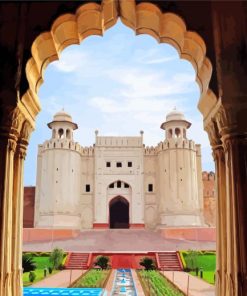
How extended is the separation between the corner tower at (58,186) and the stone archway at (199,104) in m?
25.8

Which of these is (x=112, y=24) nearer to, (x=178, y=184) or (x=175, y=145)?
(x=178, y=184)

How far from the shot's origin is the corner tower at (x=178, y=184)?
97.4 feet

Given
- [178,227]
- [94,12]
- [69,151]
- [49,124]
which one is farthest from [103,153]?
[94,12]

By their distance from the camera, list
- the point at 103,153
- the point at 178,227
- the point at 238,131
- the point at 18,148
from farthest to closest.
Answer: the point at 103,153 < the point at 178,227 < the point at 18,148 < the point at 238,131

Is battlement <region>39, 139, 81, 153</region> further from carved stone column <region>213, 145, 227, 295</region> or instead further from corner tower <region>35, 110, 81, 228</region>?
carved stone column <region>213, 145, 227, 295</region>

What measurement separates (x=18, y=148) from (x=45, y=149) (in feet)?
88.5

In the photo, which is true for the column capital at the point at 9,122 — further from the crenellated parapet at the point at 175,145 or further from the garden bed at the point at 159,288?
the crenellated parapet at the point at 175,145

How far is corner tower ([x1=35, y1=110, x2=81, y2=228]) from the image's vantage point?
29.4 m

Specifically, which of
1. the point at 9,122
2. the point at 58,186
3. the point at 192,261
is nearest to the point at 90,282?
the point at 192,261

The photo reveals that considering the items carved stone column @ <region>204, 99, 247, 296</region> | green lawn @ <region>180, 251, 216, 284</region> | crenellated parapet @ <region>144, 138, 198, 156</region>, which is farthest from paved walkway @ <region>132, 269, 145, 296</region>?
crenellated parapet @ <region>144, 138, 198, 156</region>

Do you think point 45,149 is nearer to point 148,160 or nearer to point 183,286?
point 148,160

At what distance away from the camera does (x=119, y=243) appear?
25.7m

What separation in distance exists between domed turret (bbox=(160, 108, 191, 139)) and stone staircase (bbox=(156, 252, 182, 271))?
13.1m

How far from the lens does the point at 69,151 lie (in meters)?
30.3
